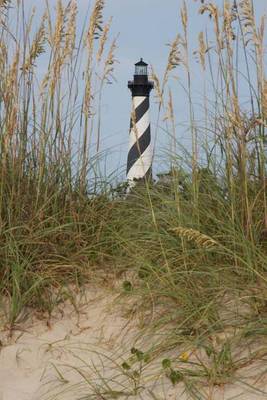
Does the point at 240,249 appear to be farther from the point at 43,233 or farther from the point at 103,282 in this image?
the point at 43,233

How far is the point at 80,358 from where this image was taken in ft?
10.9

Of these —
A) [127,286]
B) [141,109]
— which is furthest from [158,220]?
[141,109]

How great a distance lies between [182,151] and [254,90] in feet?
1.82

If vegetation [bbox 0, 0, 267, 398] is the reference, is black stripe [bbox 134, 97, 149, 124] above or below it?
above

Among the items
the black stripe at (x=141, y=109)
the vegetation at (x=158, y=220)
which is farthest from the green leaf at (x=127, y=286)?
the black stripe at (x=141, y=109)

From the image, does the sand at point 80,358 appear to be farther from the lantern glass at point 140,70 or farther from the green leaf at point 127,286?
the lantern glass at point 140,70

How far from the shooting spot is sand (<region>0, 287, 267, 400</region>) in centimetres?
294

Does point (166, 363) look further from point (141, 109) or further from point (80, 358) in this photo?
point (141, 109)

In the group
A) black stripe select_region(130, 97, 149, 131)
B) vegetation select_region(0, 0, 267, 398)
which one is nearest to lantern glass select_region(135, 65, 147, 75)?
black stripe select_region(130, 97, 149, 131)

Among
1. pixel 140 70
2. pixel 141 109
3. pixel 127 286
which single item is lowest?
pixel 127 286

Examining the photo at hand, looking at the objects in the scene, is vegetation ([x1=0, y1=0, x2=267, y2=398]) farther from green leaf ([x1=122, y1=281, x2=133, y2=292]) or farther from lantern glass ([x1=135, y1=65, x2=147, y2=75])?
lantern glass ([x1=135, y1=65, x2=147, y2=75])

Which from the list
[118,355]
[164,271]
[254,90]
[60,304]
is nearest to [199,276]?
[164,271]

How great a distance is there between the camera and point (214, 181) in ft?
12.9

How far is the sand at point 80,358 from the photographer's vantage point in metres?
2.94
